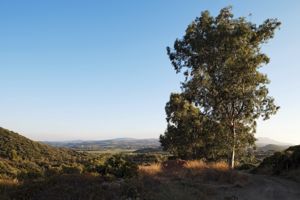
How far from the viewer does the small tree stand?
21172 millimetres

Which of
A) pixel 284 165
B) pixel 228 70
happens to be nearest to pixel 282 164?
pixel 284 165

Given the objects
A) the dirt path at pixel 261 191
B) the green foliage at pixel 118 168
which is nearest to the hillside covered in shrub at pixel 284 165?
the dirt path at pixel 261 191

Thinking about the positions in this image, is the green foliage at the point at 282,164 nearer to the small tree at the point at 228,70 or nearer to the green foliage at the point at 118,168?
the small tree at the point at 228,70

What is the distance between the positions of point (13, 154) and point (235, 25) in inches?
1835

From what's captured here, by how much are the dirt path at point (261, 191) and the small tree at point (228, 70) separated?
6041mm

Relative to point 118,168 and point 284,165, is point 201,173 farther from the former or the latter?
point 284,165

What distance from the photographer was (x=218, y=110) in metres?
22.8

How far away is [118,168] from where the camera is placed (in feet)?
46.5

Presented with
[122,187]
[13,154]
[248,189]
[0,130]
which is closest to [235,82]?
[248,189]

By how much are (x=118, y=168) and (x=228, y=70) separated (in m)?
10.6

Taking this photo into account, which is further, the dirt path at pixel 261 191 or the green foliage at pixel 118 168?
the green foliage at pixel 118 168

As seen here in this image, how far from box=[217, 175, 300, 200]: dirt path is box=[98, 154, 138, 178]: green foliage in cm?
388

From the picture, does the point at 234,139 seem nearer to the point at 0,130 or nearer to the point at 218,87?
the point at 218,87

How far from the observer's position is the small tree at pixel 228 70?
69.5 ft
